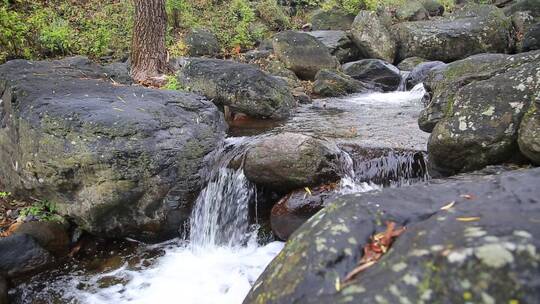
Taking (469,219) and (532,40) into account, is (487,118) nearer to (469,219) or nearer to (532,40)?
(469,219)

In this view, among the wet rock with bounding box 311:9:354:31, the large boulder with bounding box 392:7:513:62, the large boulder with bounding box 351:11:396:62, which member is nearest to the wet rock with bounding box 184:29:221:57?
the large boulder with bounding box 351:11:396:62

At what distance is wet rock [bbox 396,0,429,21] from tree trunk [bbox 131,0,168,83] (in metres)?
12.2

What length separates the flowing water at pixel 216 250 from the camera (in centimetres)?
464

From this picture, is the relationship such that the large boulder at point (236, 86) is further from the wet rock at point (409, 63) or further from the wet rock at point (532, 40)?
the wet rock at point (409, 63)

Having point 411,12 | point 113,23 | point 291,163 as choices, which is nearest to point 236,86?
point 291,163

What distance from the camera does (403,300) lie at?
177cm

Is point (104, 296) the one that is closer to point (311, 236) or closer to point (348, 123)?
point (311, 236)

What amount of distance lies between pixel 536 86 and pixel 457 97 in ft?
2.53

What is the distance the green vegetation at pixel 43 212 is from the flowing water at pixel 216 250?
890mm

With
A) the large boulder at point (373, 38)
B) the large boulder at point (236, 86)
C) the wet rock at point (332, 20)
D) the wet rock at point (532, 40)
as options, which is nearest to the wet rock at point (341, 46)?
the large boulder at point (373, 38)

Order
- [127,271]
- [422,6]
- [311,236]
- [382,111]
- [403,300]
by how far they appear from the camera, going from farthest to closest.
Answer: [422,6], [382,111], [127,271], [311,236], [403,300]

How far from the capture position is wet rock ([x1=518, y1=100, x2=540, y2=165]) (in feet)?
12.5

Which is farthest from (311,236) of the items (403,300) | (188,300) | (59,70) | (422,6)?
(422,6)

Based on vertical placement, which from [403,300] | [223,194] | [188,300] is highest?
[403,300]
